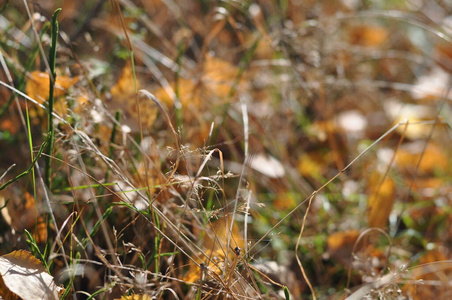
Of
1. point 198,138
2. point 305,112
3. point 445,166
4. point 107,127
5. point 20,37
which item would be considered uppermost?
point 20,37

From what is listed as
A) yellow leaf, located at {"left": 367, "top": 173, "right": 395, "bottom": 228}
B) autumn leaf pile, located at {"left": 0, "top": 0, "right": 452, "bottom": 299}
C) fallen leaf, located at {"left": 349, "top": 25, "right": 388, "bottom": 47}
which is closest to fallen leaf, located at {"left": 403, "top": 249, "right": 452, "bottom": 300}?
autumn leaf pile, located at {"left": 0, "top": 0, "right": 452, "bottom": 299}

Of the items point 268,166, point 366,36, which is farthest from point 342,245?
point 366,36

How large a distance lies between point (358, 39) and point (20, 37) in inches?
53.6

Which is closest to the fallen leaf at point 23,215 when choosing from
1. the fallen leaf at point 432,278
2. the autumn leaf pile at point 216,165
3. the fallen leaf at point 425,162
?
the autumn leaf pile at point 216,165

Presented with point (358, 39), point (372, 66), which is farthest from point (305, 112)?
point (358, 39)

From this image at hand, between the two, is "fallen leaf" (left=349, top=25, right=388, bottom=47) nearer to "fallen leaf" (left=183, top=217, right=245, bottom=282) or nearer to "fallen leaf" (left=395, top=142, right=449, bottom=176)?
"fallen leaf" (left=395, top=142, right=449, bottom=176)

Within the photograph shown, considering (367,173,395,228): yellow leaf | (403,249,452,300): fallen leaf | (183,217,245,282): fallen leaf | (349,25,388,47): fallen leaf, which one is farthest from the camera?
(349,25,388,47): fallen leaf

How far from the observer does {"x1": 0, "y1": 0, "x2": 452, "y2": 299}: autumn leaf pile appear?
0.81 m

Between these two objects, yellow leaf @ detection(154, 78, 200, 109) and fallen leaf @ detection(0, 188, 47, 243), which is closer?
fallen leaf @ detection(0, 188, 47, 243)

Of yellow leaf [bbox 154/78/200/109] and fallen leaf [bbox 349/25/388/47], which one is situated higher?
yellow leaf [bbox 154/78/200/109]

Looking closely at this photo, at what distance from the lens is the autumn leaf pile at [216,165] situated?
805 millimetres

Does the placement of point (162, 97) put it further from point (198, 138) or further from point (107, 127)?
point (107, 127)

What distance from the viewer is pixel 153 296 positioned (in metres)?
0.72

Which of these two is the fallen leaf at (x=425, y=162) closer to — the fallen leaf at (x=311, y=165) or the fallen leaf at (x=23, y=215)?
the fallen leaf at (x=311, y=165)
